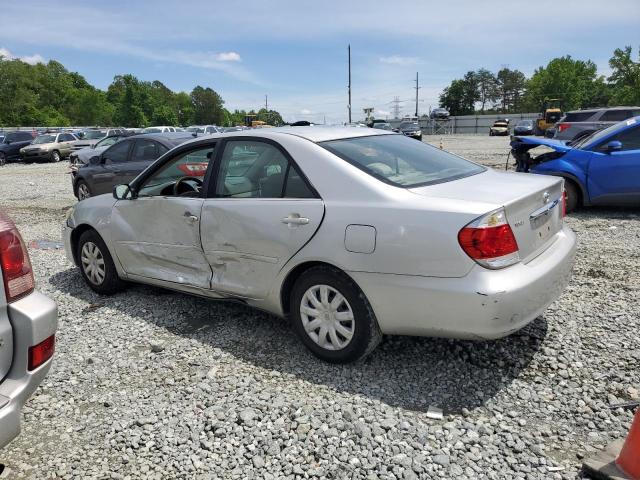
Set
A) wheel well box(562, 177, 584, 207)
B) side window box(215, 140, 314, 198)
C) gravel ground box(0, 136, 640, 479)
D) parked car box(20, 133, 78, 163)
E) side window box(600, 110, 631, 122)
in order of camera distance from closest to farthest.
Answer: gravel ground box(0, 136, 640, 479) < side window box(215, 140, 314, 198) < wheel well box(562, 177, 584, 207) < side window box(600, 110, 631, 122) < parked car box(20, 133, 78, 163)

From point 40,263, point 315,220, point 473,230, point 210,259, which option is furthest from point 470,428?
point 40,263

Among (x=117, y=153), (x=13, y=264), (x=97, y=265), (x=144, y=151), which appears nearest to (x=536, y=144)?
A: (x=97, y=265)

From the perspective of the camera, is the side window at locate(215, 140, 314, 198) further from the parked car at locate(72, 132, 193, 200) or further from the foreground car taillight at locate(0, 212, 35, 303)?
the parked car at locate(72, 132, 193, 200)

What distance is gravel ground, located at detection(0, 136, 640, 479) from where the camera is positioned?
2.60 m

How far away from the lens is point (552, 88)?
251 feet

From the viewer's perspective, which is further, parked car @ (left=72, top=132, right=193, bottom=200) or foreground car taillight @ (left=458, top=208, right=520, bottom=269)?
parked car @ (left=72, top=132, right=193, bottom=200)

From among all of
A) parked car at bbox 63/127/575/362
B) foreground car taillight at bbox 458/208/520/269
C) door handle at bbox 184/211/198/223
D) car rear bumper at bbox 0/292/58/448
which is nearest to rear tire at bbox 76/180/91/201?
parked car at bbox 63/127/575/362

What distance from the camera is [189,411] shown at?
3.08 m

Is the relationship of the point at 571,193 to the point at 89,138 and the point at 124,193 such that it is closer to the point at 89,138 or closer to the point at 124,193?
the point at 124,193

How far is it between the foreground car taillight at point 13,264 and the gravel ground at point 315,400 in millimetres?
1002

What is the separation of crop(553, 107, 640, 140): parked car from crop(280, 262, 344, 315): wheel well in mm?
14980

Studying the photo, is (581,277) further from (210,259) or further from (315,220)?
(210,259)

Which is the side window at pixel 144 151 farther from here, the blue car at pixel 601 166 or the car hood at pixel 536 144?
the blue car at pixel 601 166

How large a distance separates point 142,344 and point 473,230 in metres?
2.74
